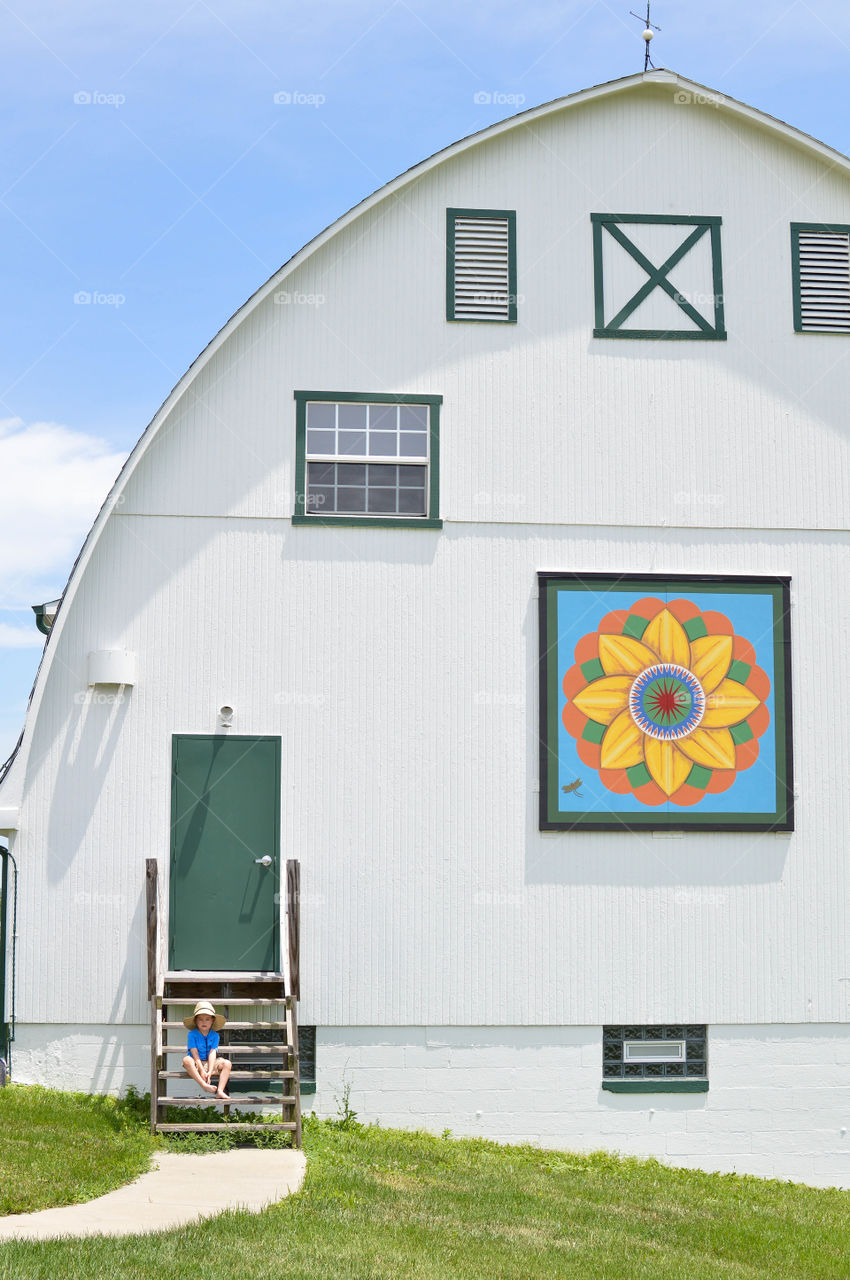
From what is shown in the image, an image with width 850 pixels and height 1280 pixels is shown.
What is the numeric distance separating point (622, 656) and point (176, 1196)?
19.1 ft

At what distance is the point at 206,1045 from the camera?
10.1 m

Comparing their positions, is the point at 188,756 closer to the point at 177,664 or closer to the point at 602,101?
the point at 177,664

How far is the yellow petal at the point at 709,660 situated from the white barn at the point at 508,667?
1.2 inches

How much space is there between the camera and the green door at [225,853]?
11055mm

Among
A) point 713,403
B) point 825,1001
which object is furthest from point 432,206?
point 825,1001

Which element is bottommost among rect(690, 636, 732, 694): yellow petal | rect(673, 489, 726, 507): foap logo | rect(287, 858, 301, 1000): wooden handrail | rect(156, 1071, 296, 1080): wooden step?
rect(156, 1071, 296, 1080): wooden step

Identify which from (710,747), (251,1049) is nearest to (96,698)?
(251,1049)

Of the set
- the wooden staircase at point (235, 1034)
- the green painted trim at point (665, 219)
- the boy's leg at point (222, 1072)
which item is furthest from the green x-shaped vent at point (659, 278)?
the boy's leg at point (222, 1072)

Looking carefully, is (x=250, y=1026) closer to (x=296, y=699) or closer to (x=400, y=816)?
(x=400, y=816)

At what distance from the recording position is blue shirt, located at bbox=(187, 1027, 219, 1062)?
33.1ft

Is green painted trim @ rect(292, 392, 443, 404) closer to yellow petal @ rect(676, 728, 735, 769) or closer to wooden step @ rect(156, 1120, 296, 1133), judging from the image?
yellow petal @ rect(676, 728, 735, 769)

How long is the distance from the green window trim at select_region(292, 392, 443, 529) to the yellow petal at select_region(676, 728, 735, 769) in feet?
9.43

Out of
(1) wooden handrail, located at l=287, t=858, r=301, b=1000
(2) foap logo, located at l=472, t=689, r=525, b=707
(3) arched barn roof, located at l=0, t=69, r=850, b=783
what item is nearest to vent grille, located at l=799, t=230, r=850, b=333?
(3) arched barn roof, located at l=0, t=69, r=850, b=783

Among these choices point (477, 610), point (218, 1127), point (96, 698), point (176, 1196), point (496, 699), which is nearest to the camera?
point (176, 1196)
